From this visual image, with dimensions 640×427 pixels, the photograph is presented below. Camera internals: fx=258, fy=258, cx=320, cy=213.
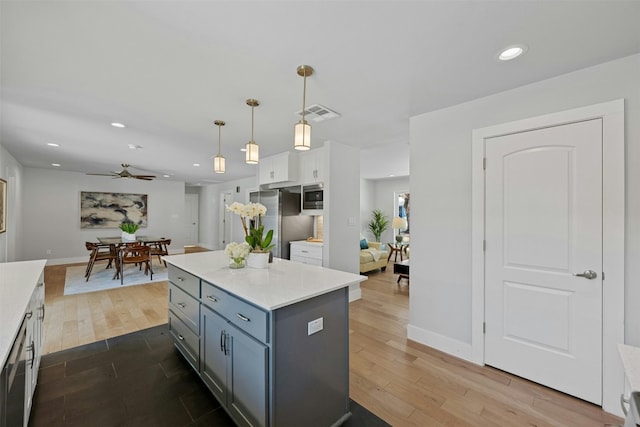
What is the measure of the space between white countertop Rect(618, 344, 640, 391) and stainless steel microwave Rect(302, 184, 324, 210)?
322 centimetres

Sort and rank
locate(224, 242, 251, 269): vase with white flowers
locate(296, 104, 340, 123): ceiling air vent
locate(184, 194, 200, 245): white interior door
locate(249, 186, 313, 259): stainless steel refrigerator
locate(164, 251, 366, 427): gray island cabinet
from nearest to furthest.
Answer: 1. locate(164, 251, 366, 427): gray island cabinet
2. locate(224, 242, 251, 269): vase with white flowers
3. locate(296, 104, 340, 123): ceiling air vent
4. locate(249, 186, 313, 259): stainless steel refrigerator
5. locate(184, 194, 200, 245): white interior door

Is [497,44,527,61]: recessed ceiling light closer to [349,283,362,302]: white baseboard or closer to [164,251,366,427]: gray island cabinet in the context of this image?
[164,251,366,427]: gray island cabinet

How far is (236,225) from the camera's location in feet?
24.8

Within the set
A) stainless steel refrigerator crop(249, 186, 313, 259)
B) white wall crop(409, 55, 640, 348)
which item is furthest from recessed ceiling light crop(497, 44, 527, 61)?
stainless steel refrigerator crop(249, 186, 313, 259)

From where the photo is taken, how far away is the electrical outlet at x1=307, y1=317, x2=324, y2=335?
4.96 ft

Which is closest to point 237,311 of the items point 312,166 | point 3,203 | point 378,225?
point 312,166

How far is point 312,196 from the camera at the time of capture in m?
4.18

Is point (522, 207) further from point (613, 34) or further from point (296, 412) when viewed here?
point (296, 412)

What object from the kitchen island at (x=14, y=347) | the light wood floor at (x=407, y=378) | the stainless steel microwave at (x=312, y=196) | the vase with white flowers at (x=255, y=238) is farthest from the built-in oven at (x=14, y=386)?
the stainless steel microwave at (x=312, y=196)

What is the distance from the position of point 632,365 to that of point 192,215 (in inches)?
460

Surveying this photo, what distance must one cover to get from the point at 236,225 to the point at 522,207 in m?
6.82

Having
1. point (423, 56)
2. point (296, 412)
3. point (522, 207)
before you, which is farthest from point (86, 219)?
point (522, 207)

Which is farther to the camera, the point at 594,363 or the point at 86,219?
the point at 86,219

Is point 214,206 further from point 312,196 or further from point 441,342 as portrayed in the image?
point 441,342
